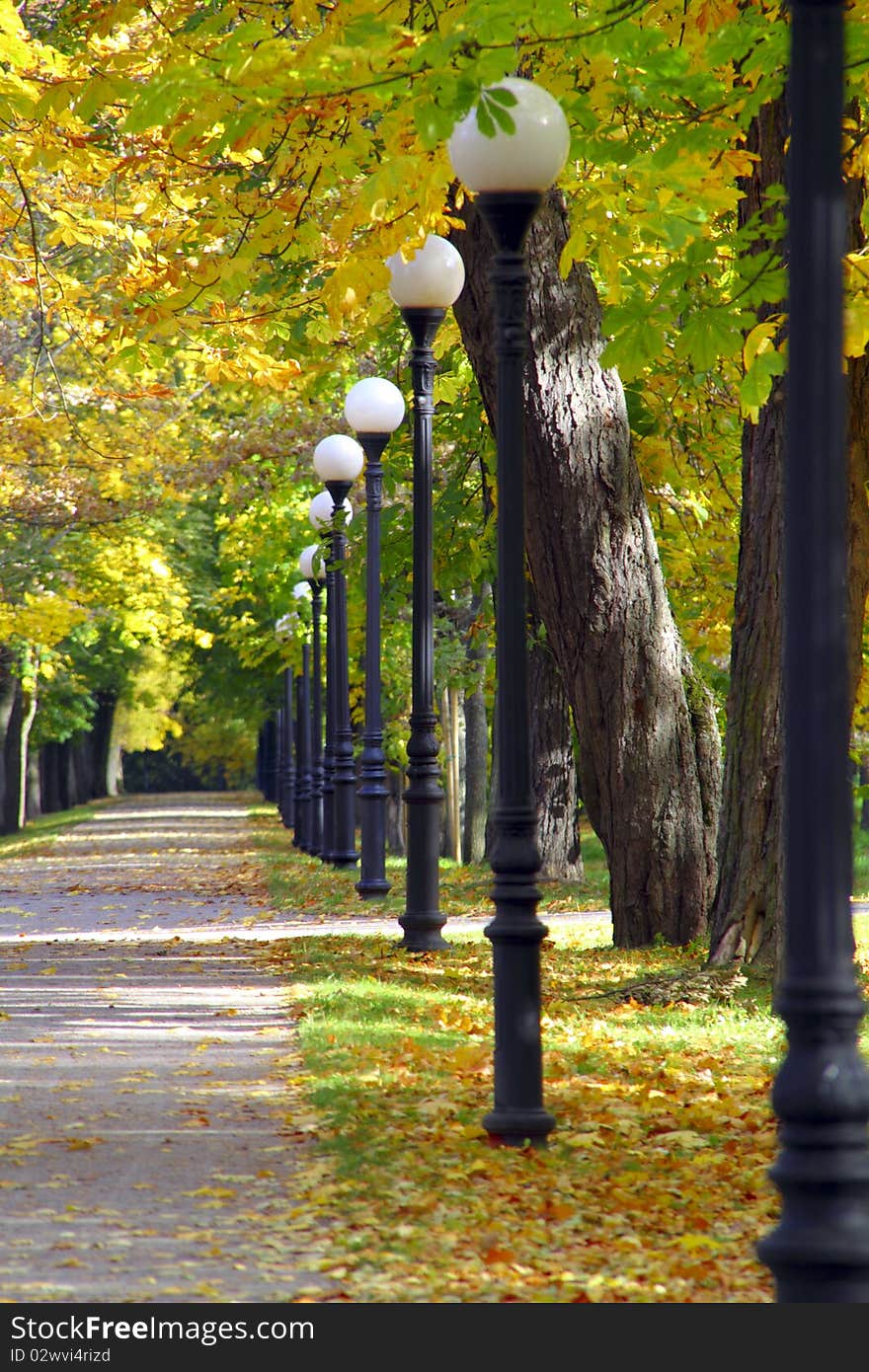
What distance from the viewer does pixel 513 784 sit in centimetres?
675

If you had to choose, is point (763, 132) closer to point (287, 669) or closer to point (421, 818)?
point (421, 818)

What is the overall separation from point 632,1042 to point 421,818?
3.96m

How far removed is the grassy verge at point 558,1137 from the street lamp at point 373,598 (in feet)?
16.7

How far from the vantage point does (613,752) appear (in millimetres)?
11883

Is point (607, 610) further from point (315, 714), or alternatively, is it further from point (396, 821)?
point (396, 821)

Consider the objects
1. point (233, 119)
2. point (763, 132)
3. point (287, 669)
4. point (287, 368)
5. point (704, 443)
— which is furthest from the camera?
point (287, 669)

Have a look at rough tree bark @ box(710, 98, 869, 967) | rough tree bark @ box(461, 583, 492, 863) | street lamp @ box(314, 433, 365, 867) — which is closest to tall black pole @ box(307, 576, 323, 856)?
rough tree bark @ box(461, 583, 492, 863)

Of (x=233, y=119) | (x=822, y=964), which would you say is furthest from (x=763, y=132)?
(x=822, y=964)

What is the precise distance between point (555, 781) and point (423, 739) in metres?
7.19

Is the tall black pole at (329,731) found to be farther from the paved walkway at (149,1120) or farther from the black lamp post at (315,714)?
the paved walkway at (149,1120)

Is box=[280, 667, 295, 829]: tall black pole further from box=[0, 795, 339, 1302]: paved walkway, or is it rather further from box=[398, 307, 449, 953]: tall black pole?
box=[398, 307, 449, 953]: tall black pole

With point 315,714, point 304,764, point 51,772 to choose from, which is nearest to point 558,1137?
point 315,714

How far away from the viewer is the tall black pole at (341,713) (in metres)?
19.3

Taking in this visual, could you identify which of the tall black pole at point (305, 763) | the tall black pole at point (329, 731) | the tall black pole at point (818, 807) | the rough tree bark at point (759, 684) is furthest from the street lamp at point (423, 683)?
the tall black pole at point (305, 763)
